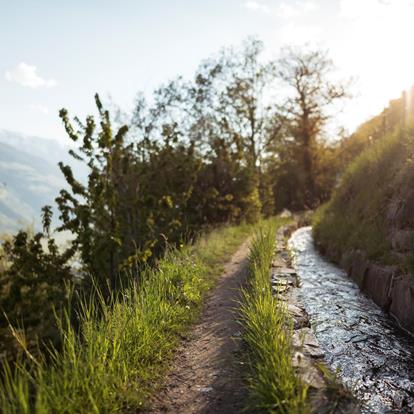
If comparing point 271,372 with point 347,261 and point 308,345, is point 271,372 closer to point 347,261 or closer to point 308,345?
point 308,345

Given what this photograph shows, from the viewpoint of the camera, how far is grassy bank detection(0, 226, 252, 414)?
3.24 m

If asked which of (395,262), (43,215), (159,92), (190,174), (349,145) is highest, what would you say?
(159,92)

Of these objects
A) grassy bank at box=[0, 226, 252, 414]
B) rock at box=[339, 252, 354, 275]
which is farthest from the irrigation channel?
grassy bank at box=[0, 226, 252, 414]

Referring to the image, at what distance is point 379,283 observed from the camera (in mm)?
7617

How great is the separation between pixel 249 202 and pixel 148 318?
14.9 meters

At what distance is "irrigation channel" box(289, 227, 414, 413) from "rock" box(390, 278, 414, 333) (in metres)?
0.16

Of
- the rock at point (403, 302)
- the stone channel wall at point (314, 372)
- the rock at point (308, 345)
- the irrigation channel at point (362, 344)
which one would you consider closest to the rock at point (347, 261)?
the irrigation channel at point (362, 344)

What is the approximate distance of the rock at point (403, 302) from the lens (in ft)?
20.1

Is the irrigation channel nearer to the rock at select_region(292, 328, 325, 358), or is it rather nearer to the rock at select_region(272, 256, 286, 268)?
the rock at select_region(292, 328, 325, 358)

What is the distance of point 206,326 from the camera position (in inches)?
235

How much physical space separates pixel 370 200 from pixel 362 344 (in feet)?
19.9

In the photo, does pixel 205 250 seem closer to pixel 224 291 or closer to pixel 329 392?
pixel 224 291

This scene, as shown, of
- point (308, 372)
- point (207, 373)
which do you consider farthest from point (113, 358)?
point (308, 372)

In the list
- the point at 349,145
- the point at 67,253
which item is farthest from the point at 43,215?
the point at 349,145
